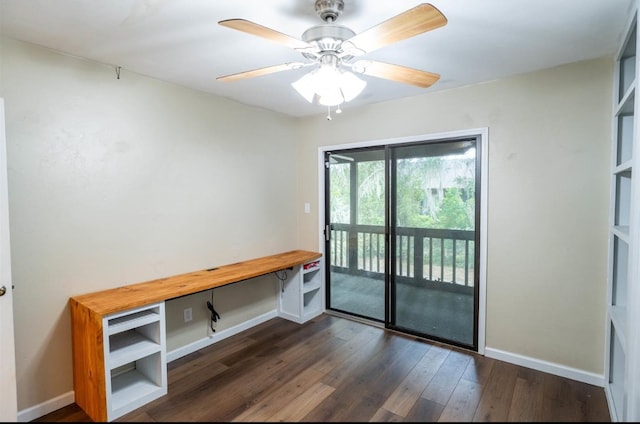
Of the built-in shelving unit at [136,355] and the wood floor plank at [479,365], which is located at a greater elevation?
the built-in shelving unit at [136,355]

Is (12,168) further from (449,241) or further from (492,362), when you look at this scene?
(492,362)

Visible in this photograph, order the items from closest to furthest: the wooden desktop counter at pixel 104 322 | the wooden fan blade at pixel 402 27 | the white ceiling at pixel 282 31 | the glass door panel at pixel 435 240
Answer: the wooden fan blade at pixel 402 27
the white ceiling at pixel 282 31
the wooden desktop counter at pixel 104 322
the glass door panel at pixel 435 240

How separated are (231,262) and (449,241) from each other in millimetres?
2144

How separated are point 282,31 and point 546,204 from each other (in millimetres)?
2320

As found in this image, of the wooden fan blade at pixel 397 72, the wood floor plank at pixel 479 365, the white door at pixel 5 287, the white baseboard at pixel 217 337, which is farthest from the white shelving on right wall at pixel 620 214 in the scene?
the white door at pixel 5 287

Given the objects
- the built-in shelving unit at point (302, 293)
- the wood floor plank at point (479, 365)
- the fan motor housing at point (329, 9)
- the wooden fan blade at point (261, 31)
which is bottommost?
the wood floor plank at point (479, 365)

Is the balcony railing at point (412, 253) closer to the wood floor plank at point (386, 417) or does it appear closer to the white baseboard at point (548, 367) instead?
the white baseboard at point (548, 367)

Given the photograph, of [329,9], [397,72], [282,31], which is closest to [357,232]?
[397,72]

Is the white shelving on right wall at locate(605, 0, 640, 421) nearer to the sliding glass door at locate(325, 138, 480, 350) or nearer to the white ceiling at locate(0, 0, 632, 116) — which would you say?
the white ceiling at locate(0, 0, 632, 116)

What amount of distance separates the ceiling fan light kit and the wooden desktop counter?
5.21ft

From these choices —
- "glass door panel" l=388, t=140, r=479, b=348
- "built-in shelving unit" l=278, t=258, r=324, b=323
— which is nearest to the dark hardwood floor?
"built-in shelving unit" l=278, t=258, r=324, b=323

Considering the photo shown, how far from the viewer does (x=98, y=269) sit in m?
2.35

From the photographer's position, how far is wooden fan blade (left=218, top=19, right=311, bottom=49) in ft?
4.23

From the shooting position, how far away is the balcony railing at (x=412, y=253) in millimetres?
3016
